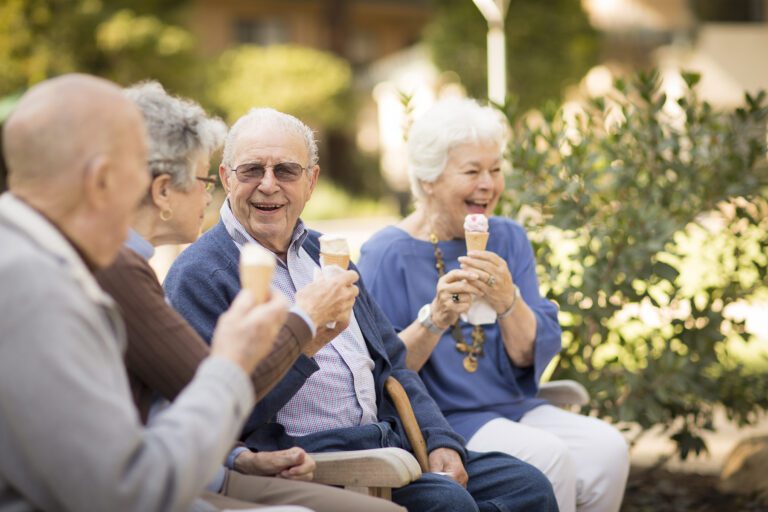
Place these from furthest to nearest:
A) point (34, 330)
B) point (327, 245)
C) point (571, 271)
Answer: point (571, 271), point (327, 245), point (34, 330)

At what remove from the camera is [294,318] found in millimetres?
2541

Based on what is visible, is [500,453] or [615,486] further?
[615,486]

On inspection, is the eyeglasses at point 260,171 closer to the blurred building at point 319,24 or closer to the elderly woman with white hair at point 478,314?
the elderly woman with white hair at point 478,314

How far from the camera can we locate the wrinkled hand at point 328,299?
105 inches

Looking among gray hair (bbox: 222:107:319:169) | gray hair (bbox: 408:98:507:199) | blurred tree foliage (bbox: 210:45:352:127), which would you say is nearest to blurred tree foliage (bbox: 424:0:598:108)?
blurred tree foliage (bbox: 210:45:352:127)

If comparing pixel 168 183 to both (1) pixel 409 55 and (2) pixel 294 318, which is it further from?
(1) pixel 409 55

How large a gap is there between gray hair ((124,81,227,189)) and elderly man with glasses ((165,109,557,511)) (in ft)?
1.70

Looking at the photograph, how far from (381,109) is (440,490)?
28.9 meters

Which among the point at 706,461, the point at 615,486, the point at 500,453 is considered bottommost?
the point at 706,461

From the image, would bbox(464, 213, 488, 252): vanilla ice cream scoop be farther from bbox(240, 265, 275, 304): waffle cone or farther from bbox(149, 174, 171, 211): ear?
bbox(240, 265, 275, 304): waffle cone

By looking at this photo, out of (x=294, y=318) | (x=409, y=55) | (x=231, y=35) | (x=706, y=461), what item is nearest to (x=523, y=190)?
(x=706, y=461)

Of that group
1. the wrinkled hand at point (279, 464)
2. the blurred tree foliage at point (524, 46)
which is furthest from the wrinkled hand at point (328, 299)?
the blurred tree foliage at point (524, 46)

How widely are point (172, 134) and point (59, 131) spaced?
0.78m

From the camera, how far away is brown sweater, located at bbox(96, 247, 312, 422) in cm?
226
